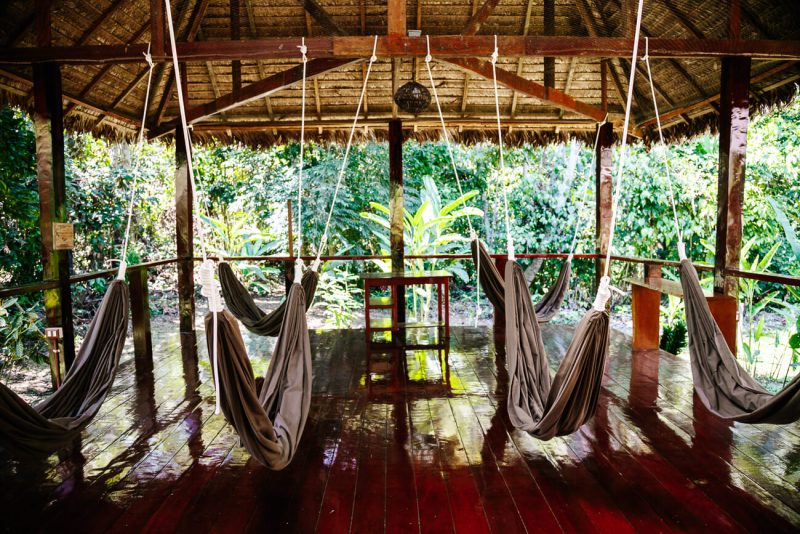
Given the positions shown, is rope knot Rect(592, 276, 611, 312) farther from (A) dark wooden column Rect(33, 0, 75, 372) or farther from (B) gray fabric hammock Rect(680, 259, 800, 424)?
(A) dark wooden column Rect(33, 0, 75, 372)

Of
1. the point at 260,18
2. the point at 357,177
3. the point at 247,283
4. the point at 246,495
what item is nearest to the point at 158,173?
the point at 247,283

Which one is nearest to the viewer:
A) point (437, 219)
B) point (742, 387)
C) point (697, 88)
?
point (742, 387)

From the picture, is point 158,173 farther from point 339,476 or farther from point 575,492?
point 575,492

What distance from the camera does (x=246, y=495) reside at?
1.87m

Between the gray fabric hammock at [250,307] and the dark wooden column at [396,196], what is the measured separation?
57.9 inches

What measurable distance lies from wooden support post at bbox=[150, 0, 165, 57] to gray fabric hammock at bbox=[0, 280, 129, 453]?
1.38m

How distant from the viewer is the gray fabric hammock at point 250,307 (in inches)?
146

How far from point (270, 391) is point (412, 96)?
225cm

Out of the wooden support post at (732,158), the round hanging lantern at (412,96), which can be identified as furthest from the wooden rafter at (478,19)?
the wooden support post at (732,158)

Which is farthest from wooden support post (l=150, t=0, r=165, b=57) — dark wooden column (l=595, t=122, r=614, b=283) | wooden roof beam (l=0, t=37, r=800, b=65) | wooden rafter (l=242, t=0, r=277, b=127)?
dark wooden column (l=595, t=122, r=614, b=283)

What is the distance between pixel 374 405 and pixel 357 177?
18.2 feet

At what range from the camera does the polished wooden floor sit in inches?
66.8

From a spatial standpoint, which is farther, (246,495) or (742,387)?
(742,387)

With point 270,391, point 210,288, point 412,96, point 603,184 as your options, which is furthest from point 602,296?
point 603,184
